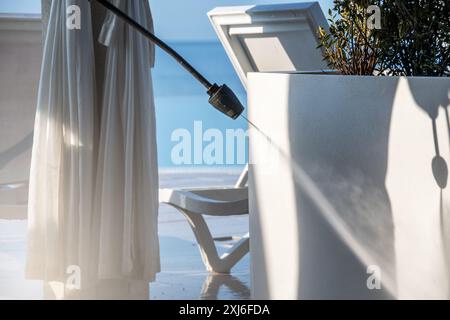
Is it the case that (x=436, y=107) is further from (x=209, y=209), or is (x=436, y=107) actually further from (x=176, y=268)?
(x=176, y=268)

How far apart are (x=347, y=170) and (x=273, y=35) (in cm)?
190

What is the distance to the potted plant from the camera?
1.88 metres

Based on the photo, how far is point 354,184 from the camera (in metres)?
1.89

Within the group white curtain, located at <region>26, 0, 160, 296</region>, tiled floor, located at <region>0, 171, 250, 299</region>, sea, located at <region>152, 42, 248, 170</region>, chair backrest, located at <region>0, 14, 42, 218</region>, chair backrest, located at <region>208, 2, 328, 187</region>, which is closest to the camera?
white curtain, located at <region>26, 0, 160, 296</region>

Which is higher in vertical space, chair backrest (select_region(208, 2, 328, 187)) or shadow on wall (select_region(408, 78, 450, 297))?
chair backrest (select_region(208, 2, 328, 187))

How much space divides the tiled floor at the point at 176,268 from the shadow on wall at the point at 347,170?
1.39m

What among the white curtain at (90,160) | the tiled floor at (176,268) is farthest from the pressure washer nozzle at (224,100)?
the tiled floor at (176,268)

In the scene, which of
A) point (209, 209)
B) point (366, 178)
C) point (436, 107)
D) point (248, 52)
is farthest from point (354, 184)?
point (248, 52)

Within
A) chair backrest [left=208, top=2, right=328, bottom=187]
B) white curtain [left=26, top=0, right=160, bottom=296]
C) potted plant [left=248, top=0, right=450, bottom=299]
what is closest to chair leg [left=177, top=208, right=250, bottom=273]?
chair backrest [left=208, top=2, right=328, bottom=187]

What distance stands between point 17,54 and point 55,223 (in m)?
1.22

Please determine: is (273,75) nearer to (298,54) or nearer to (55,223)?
(55,223)

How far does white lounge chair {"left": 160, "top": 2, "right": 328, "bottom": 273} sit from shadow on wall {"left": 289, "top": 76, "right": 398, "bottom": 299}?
1586 millimetres

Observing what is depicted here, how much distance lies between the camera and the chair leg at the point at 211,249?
3748 millimetres

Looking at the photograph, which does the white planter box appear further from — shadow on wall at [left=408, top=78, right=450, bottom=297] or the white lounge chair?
the white lounge chair
